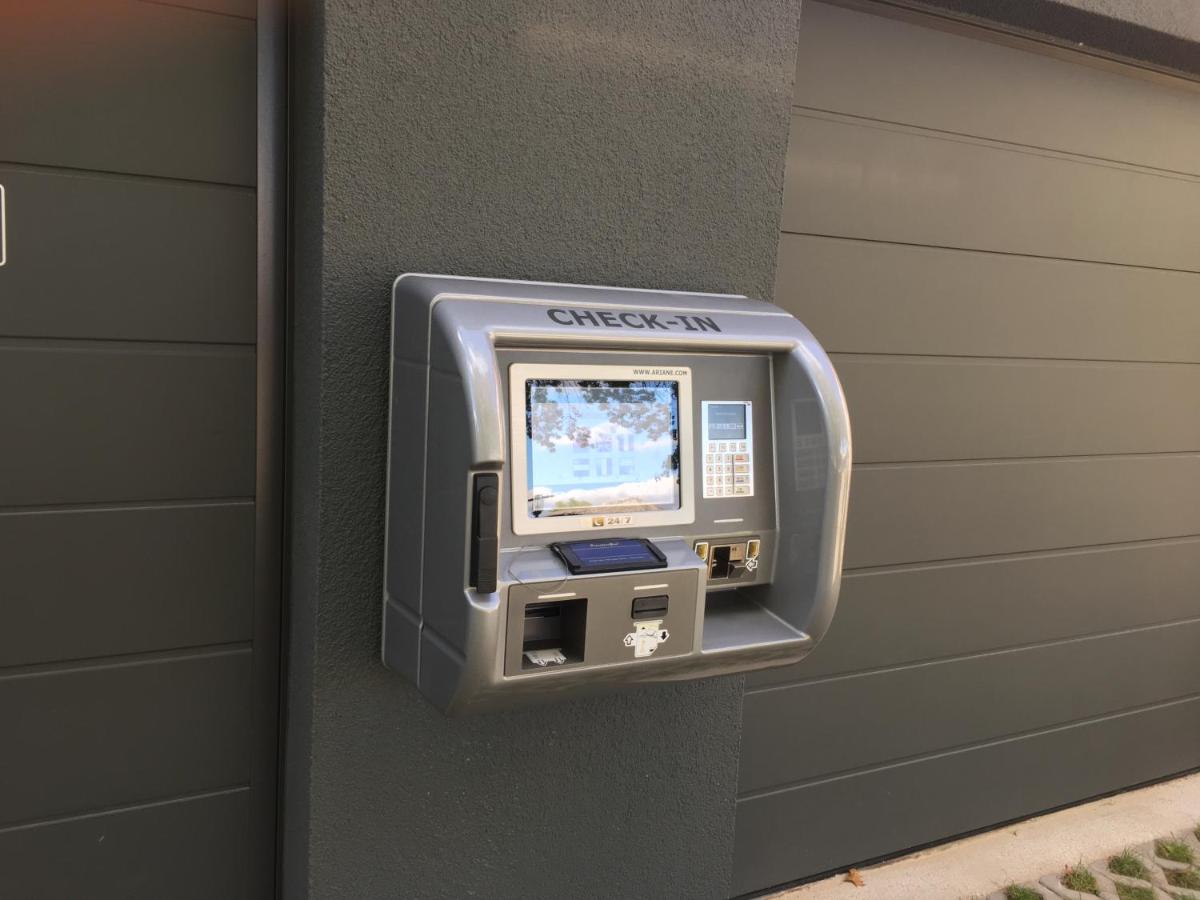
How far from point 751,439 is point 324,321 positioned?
876 mm

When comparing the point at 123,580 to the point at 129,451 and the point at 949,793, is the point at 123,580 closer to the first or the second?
the point at 129,451

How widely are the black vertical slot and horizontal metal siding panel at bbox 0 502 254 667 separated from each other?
71 centimetres

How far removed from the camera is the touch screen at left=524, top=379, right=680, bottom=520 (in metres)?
1.81

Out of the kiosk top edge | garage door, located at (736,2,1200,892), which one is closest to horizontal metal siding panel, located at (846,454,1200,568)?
garage door, located at (736,2,1200,892)

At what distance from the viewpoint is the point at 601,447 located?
1.86 meters

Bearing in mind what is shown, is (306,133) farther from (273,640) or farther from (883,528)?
(883,528)

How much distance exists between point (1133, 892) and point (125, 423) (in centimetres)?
331

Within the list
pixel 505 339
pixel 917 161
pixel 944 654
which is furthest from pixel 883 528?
pixel 505 339

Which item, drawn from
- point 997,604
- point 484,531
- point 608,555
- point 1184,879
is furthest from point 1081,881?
point 484,531

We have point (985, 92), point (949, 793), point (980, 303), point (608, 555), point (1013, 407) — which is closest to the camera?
point (608, 555)

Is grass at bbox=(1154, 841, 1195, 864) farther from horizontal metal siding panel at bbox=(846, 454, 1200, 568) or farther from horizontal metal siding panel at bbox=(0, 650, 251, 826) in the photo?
horizontal metal siding panel at bbox=(0, 650, 251, 826)

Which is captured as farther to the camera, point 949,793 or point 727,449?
point 949,793

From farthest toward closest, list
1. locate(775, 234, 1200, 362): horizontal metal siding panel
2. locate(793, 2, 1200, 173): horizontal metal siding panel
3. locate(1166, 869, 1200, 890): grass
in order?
locate(1166, 869, 1200, 890): grass → locate(775, 234, 1200, 362): horizontal metal siding panel → locate(793, 2, 1200, 173): horizontal metal siding panel

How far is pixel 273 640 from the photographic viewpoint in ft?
7.13
